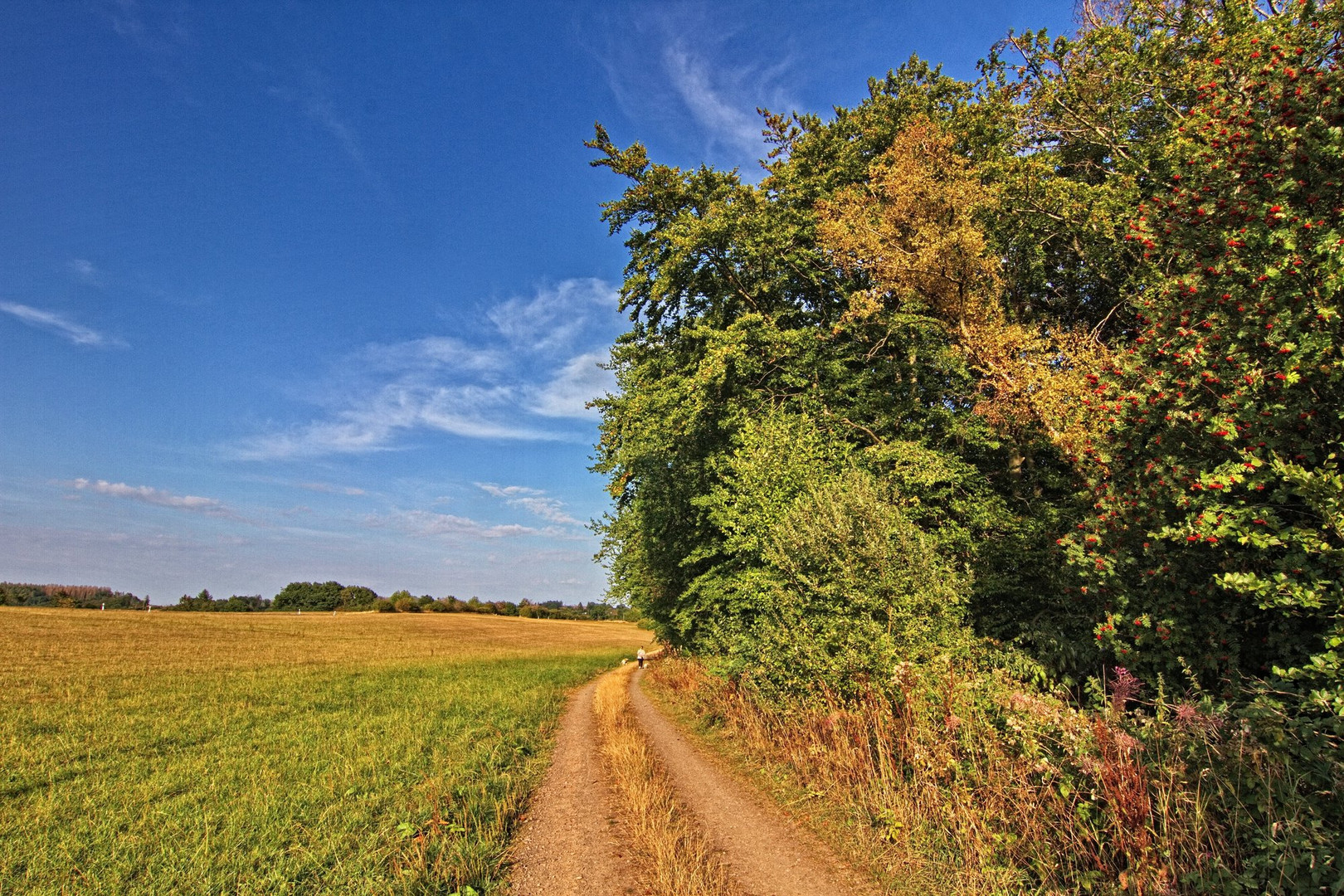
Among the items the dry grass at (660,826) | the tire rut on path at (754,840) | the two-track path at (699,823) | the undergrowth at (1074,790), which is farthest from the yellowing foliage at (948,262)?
the dry grass at (660,826)

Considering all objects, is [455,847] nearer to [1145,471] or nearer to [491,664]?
[1145,471]

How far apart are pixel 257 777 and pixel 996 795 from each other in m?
13.5

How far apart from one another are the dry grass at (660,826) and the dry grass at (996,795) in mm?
1861

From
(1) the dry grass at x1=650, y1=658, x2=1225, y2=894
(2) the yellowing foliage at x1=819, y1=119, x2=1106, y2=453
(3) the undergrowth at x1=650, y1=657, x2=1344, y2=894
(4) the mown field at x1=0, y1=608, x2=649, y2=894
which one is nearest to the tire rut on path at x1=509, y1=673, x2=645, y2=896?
(4) the mown field at x1=0, y1=608, x2=649, y2=894

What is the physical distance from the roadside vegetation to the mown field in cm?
592

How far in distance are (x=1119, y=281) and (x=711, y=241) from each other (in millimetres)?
13032

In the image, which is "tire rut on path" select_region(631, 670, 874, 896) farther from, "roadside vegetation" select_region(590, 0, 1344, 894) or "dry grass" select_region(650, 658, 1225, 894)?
"roadside vegetation" select_region(590, 0, 1344, 894)

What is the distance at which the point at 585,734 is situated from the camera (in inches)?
615

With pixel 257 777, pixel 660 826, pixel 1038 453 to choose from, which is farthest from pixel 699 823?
pixel 1038 453

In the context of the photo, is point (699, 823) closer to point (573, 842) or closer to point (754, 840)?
point (754, 840)

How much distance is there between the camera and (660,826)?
7.68 meters

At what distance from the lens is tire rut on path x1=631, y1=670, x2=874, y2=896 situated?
6.35 m

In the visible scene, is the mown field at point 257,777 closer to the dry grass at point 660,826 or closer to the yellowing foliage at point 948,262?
the dry grass at point 660,826

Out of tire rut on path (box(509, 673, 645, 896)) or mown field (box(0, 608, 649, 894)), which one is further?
mown field (box(0, 608, 649, 894))
